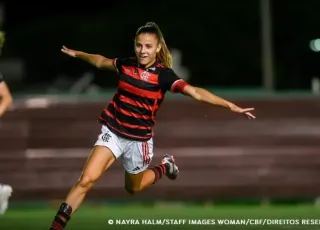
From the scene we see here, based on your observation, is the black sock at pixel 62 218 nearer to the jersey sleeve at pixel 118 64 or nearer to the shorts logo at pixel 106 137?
the shorts logo at pixel 106 137

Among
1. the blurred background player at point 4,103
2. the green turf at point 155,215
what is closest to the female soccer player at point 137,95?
the blurred background player at point 4,103

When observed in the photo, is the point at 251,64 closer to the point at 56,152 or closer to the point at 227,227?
the point at 56,152

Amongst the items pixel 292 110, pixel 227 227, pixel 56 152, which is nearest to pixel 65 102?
pixel 56 152

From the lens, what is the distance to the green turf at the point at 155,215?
42.4 feet

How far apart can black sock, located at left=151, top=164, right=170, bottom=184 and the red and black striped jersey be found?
3.98 feet

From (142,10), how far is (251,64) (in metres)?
4.90

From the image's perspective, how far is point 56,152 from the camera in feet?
51.9

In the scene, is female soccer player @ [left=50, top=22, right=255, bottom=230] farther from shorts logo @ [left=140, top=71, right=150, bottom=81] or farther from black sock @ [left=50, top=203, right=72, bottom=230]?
black sock @ [left=50, top=203, right=72, bottom=230]

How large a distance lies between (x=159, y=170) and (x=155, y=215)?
1.37 metres

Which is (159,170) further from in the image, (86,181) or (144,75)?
(86,181)

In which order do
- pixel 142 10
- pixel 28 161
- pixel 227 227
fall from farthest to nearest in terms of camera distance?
pixel 142 10 < pixel 28 161 < pixel 227 227

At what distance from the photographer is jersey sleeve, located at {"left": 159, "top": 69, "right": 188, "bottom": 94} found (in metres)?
11.6

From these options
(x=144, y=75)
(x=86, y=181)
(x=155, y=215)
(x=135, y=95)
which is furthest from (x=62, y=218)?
(x=155, y=215)

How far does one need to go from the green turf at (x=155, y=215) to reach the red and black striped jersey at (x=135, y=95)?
1.38m
